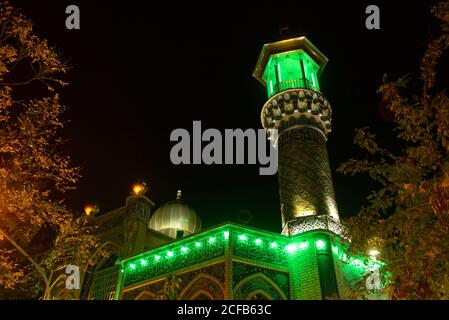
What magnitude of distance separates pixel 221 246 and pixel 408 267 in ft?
23.0

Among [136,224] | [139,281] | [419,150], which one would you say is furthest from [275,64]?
[419,150]

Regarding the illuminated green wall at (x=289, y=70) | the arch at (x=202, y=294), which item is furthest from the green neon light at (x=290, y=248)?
the illuminated green wall at (x=289, y=70)

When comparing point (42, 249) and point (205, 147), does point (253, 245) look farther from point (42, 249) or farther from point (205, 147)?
point (42, 249)

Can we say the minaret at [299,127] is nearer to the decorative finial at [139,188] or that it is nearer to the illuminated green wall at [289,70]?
the illuminated green wall at [289,70]

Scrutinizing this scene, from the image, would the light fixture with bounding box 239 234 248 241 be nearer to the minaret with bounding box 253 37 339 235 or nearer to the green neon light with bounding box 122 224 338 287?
the green neon light with bounding box 122 224 338 287

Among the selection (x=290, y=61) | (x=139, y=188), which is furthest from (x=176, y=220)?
(x=290, y=61)

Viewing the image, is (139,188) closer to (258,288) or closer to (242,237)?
(242,237)

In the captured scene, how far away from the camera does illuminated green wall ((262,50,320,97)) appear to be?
20.0 m

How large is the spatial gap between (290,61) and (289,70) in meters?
0.50

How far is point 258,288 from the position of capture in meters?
13.0

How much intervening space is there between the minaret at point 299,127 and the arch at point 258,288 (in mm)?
2149

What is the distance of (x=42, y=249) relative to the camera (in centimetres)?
2323

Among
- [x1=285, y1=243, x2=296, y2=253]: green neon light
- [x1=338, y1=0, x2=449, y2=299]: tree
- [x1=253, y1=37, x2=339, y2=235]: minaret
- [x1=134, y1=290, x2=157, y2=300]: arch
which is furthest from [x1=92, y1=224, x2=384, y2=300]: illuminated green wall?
[x1=338, y1=0, x2=449, y2=299]: tree

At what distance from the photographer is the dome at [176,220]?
2324 cm
